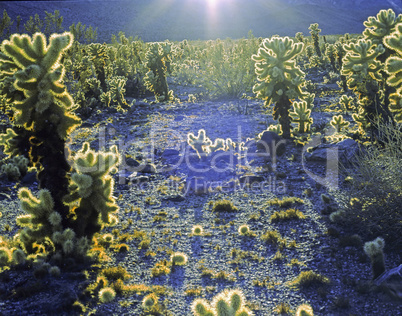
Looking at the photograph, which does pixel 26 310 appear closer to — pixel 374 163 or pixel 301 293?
pixel 301 293

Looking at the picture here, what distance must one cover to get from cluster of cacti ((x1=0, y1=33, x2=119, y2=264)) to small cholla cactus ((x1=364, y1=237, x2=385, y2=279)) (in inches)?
193

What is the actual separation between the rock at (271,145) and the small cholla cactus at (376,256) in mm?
7336

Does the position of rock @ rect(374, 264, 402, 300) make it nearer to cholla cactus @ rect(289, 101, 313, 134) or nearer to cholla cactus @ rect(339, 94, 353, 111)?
cholla cactus @ rect(289, 101, 313, 134)

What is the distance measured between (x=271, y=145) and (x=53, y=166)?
8546 mm

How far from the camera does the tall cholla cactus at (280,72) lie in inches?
560

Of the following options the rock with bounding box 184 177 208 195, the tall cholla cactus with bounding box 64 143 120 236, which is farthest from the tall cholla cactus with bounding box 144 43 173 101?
the tall cholla cactus with bounding box 64 143 120 236

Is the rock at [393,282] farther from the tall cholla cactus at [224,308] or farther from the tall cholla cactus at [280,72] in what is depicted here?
the tall cholla cactus at [280,72]

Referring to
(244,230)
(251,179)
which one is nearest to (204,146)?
(251,179)

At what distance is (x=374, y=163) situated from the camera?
812 cm

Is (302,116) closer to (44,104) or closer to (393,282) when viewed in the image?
(393,282)

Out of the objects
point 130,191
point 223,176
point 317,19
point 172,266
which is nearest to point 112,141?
point 130,191

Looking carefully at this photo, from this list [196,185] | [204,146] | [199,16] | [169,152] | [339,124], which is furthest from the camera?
[199,16]

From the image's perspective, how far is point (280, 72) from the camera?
14172 mm

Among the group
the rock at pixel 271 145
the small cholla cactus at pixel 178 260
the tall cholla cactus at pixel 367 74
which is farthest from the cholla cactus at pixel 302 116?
the small cholla cactus at pixel 178 260
